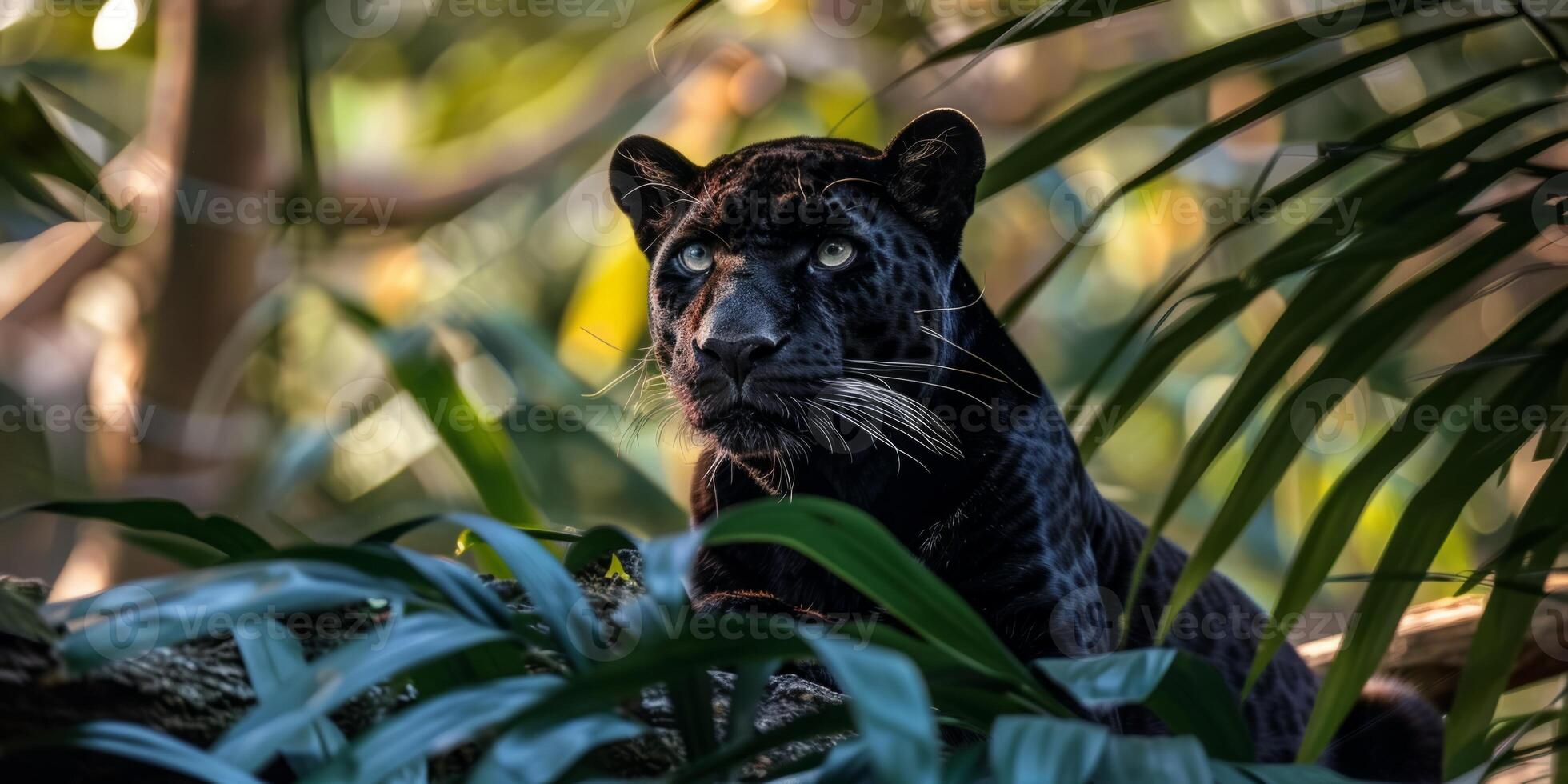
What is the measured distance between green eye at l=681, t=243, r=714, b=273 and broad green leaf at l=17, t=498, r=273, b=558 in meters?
0.80

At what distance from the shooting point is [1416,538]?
135 centimetres

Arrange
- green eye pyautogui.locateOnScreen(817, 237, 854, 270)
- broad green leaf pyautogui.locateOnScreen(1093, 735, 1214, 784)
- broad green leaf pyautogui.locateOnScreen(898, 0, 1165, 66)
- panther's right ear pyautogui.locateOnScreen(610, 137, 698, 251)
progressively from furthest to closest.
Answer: panther's right ear pyautogui.locateOnScreen(610, 137, 698, 251)
green eye pyautogui.locateOnScreen(817, 237, 854, 270)
broad green leaf pyautogui.locateOnScreen(898, 0, 1165, 66)
broad green leaf pyautogui.locateOnScreen(1093, 735, 1214, 784)

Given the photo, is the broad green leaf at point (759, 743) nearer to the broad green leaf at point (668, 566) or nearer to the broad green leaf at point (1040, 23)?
the broad green leaf at point (668, 566)

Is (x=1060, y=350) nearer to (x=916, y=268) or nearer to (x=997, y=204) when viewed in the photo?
(x=997, y=204)

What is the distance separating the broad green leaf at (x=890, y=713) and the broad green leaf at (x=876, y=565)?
4.8 inches

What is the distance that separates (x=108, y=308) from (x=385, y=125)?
1.80 m

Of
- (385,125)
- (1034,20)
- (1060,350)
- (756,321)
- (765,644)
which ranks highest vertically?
(385,125)

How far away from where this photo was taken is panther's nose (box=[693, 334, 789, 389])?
1.52m

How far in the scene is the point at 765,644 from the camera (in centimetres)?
81

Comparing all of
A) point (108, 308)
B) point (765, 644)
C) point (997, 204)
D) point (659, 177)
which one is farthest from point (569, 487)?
point (765, 644)

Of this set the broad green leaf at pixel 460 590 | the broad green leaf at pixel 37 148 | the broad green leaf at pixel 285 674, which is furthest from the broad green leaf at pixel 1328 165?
the broad green leaf at pixel 37 148

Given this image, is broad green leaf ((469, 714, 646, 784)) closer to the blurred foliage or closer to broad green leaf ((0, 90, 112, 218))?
the blurred foliage

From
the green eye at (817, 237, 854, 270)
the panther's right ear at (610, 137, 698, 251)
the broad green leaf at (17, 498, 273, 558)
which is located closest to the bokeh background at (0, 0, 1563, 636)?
the panther's right ear at (610, 137, 698, 251)

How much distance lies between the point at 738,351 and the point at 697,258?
0.84ft
